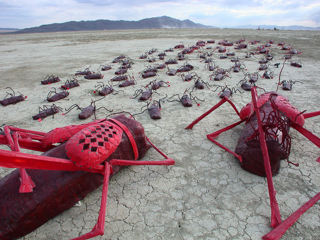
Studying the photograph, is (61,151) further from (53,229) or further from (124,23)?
(124,23)

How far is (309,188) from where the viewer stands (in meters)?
2.59

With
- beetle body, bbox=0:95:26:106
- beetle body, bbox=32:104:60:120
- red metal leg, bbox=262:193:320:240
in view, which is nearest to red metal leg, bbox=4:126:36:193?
red metal leg, bbox=262:193:320:240

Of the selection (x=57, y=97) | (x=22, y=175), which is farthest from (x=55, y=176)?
(x=57, y=97)

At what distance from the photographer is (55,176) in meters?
2.09

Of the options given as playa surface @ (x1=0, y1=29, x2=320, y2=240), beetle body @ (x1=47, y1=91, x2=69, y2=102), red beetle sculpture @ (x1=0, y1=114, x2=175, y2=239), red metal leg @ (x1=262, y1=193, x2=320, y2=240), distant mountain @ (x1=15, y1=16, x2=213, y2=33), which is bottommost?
playa surface @ (x1=0, y1=29, x2=320, y2=240)

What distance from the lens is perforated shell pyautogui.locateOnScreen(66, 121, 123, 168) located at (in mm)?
1980

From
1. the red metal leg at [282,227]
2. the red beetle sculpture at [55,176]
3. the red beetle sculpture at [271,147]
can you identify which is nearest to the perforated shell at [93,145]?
the red beetle sculpture at [55,176]

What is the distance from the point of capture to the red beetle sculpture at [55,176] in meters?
1.86

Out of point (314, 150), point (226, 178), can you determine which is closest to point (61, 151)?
point (226, 178)

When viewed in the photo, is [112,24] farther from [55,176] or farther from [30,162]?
[30,162]

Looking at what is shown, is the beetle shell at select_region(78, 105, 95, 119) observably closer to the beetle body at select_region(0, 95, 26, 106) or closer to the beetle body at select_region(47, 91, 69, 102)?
the beetle body at select_region(47, 91, 69, 102)

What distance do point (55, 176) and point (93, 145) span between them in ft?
1.81

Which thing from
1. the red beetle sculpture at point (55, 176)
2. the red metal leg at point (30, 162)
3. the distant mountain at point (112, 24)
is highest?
the distant mountain at point (112, 24)

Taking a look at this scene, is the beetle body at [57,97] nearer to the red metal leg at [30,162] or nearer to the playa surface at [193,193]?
the playa surface at [193,193]
